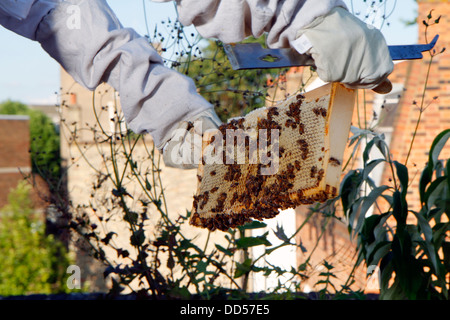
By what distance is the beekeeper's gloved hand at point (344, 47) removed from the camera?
3.59 feet

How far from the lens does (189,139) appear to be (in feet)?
4.44

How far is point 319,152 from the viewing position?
125 centimetres

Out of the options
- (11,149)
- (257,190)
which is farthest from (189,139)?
(11,149)

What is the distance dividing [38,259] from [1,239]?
956mm

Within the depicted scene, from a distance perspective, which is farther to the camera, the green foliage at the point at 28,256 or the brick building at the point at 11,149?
the brick building at the point at 11,149

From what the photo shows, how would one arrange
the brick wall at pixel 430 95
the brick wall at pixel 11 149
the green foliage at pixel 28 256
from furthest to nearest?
1. the brick wall at pixel 11 149
2. the green foliage at pixel 28 256
3. the brick wall at pixel 430 95

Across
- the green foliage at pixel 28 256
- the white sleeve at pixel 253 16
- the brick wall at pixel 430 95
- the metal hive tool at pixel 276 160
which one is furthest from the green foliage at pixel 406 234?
the green foliage at pixel 28 256

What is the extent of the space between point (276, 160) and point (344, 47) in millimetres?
365

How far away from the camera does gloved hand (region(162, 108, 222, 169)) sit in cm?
134

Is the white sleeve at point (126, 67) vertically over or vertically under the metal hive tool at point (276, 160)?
over

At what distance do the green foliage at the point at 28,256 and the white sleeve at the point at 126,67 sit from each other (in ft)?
28.1

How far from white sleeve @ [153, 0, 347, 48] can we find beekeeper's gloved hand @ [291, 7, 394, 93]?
23 millimetres

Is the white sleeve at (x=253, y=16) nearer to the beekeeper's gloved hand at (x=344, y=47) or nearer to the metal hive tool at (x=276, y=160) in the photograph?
the beekeeper's gloved hand at (x=344, y=47)
